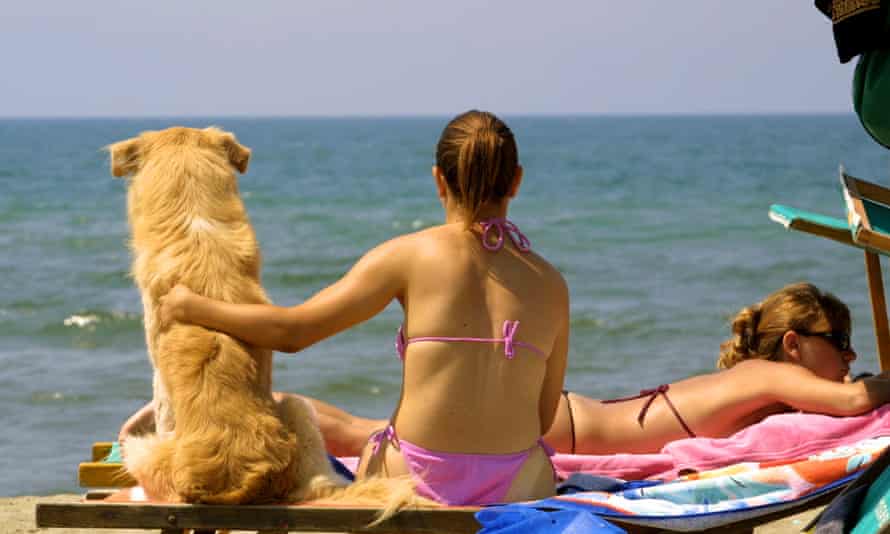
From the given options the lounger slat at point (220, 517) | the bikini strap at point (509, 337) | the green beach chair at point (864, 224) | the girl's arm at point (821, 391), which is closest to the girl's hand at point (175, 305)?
the lounger slat at point (220, 517)

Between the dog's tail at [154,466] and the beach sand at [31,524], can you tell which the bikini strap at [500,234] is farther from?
the beach sand at [31,524]

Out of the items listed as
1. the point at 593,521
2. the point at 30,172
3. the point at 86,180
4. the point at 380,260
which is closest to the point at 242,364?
the point at 380,260

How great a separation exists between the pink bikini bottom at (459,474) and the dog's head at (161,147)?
113cm

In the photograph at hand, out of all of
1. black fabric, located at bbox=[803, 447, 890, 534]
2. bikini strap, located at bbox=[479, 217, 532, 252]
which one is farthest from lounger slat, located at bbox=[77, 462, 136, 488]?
black fabric, located at bbox=[803, 447, 890, 534]

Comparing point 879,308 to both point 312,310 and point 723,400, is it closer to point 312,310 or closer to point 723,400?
point 723,400

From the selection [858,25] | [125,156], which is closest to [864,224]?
[858,25]

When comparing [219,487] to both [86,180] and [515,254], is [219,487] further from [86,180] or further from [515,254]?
[86,180]

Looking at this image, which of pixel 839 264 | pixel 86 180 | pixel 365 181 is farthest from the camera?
pixel 365 181

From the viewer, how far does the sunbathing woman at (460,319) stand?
11.1ft

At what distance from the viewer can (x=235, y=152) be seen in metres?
3.94

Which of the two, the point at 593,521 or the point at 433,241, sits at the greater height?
the point at 433,241

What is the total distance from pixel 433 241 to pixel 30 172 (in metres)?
42.6

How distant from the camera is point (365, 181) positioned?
41.0 metres

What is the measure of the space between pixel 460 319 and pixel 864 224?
115 cm
